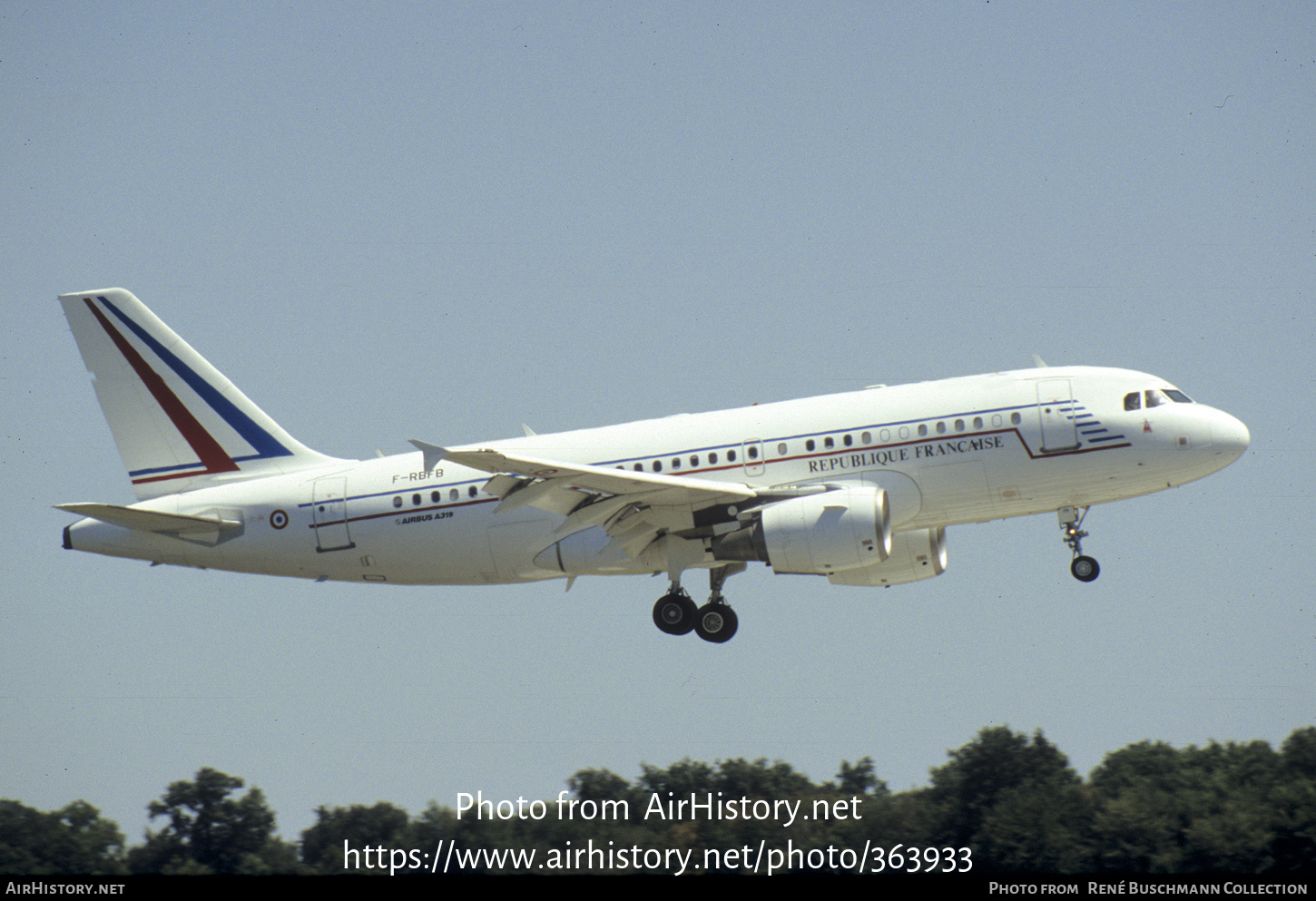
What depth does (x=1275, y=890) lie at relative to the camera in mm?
25953

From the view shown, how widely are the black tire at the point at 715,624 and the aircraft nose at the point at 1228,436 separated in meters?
11.1

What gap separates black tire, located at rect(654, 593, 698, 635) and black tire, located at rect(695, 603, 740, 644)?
0.21 meters

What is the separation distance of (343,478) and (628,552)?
7.15m

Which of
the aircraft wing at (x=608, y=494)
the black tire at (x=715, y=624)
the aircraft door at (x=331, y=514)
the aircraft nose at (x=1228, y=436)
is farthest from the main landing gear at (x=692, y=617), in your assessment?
the aircraft nose at (x=1228, y=436)

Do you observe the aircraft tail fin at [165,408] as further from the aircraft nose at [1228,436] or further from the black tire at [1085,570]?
the aircraft nose at [1228,436]

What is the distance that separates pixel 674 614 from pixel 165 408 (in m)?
14.3

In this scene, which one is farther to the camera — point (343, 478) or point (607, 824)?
point (607, 824)

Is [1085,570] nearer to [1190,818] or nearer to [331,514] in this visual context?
[1190,818]

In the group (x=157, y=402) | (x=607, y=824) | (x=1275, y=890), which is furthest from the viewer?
(x=607, y=824)

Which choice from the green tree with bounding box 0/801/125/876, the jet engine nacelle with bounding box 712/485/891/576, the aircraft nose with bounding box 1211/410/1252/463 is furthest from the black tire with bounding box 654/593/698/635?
the green tree with bounding box 0/801/125/876

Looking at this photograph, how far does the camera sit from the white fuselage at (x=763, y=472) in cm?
3369

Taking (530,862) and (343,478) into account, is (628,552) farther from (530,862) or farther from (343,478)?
(530,862)

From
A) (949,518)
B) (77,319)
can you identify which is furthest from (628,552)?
(77,319)

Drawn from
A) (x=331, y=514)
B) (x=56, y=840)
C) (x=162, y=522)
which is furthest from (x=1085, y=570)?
(x=56, y=840)
